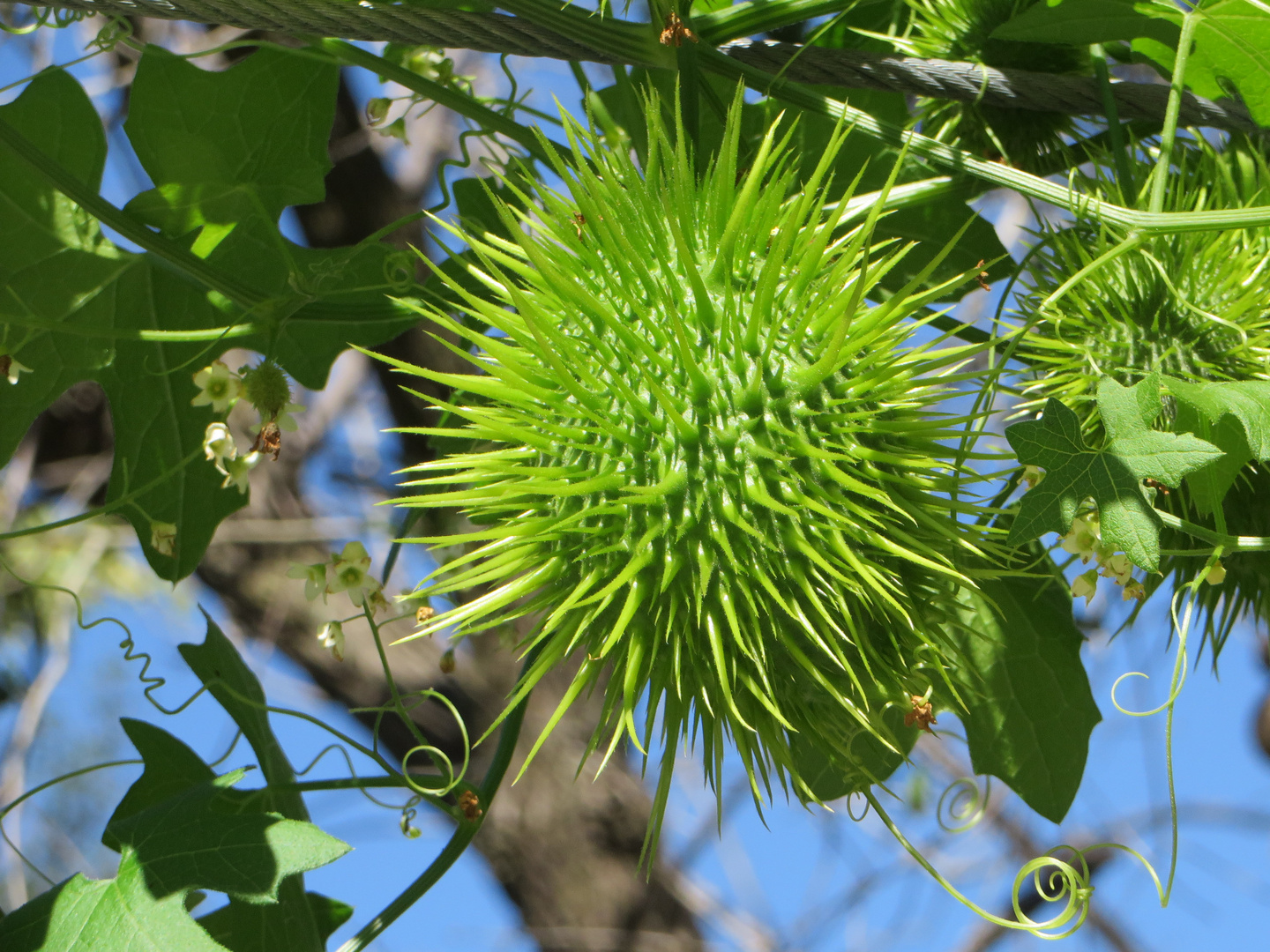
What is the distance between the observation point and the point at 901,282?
3.64 feet

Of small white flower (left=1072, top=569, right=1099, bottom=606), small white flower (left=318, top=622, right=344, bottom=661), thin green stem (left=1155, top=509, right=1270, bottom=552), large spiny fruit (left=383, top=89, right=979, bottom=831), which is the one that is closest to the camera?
large spiny fruit (left=383, top=89, right=979, bottom=831)

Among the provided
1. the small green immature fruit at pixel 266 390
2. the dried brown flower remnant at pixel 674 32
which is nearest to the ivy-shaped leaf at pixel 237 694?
the small green immature fruit at pixel 266 390

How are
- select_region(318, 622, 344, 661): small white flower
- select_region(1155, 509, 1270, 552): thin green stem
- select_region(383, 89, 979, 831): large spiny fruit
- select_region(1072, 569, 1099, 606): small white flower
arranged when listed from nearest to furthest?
select_region(383, 89, 979, 831): large spiny fruit → select_region(1155, 509, 1270, 552): thin green stem → select_region(1072, 569, 1099, 606): small white flower → select_region(318, 622, 344, 661): small white flower

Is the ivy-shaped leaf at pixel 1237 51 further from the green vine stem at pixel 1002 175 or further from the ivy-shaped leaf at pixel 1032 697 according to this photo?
the ivy-shaped leaf at pixel 1032 697

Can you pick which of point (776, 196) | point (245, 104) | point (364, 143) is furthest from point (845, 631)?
point (364, 143)

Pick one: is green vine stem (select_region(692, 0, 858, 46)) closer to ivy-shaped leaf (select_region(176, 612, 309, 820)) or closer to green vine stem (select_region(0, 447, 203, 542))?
green vine stem (select_region(0, 447, 203, 542))

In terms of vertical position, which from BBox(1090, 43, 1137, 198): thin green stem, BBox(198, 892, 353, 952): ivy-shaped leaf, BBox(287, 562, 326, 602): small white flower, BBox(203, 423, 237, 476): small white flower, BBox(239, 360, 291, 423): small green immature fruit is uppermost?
BBox(1090, 43, 1137, 198): thin green stem

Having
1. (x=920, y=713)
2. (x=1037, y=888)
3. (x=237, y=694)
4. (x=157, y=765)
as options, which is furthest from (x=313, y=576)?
(x=1037, y=888)

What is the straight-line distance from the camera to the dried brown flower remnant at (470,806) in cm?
94

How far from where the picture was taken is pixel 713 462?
676 millimetres

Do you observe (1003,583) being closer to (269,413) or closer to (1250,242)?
(1250,242)

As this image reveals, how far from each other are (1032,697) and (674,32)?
0.72 m

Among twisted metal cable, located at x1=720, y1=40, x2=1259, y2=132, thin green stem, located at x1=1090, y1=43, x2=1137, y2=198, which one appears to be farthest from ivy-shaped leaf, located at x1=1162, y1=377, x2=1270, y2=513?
twisted metal cable, located at x1=720, y1=40, x2=1259, y2=132

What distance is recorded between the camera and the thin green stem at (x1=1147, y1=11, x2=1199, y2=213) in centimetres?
85
